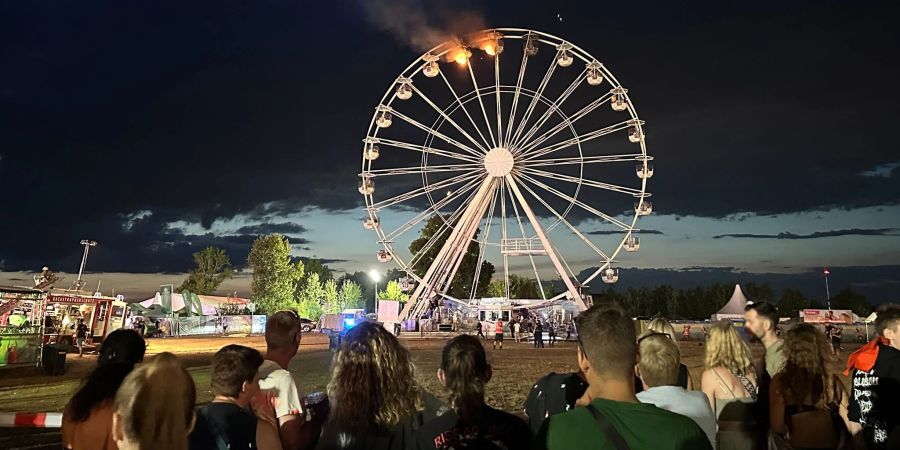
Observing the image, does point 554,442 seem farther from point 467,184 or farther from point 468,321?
point 468,321

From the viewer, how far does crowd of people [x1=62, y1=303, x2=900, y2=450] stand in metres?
2.17

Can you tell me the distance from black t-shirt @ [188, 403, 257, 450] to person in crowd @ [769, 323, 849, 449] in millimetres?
4034

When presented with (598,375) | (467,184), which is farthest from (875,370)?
(467,184)

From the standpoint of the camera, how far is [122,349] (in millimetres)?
3922

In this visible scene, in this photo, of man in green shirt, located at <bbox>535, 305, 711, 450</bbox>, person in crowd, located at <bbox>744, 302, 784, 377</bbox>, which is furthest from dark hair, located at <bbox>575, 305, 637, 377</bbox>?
person in crowd, located at <bbox>744, 302, 784, 377</bbox>

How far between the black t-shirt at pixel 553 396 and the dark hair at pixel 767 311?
280 centimetres

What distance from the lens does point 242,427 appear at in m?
3.34

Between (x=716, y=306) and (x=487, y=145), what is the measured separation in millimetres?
95947

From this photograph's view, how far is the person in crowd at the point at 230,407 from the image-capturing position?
324 cm

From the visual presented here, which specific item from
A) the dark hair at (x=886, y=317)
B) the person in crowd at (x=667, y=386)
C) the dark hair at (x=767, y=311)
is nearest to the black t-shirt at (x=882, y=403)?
the dark hair at (x=886, y=317)

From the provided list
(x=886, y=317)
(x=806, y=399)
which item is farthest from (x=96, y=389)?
(x=886, y=317)

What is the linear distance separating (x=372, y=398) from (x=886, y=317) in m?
4.66

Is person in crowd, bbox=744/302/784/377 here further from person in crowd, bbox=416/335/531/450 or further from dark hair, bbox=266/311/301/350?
dark hair, bbox=266/311/301/350

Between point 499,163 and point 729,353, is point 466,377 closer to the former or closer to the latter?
point 729,353
